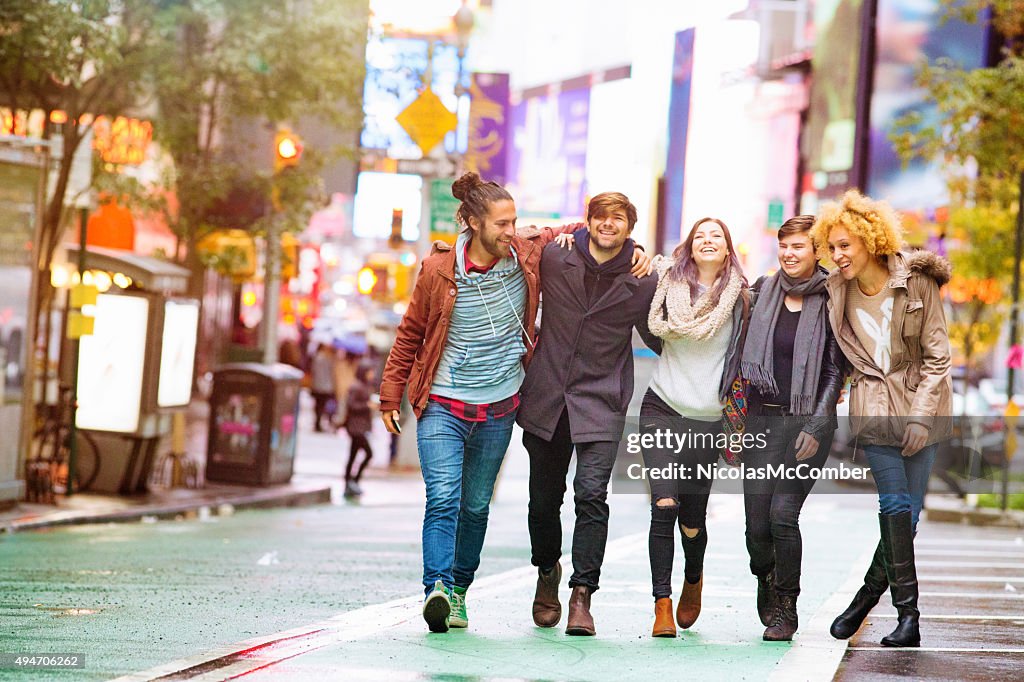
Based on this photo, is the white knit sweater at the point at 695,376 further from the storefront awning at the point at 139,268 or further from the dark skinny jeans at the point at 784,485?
the storefront awning at the point at 139,268

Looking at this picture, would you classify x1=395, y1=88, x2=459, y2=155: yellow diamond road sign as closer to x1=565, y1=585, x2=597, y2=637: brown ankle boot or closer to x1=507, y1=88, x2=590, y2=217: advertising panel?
x1=565, y1=585, x2=597, y2=637: brown ankle boot

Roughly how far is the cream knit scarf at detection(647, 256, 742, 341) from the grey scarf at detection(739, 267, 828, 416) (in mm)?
137

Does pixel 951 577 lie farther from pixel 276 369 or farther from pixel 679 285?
pixel 276 369

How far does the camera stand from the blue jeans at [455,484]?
7500 millimetres

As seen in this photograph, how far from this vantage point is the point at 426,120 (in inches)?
854

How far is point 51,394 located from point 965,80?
12.7 meters

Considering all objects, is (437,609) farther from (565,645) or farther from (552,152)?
(552,152)

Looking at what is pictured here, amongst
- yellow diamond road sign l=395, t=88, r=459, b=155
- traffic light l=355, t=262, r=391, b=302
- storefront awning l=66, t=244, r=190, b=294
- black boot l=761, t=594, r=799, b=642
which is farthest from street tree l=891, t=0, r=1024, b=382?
traffic light l=355, t=262, r=391, b=302

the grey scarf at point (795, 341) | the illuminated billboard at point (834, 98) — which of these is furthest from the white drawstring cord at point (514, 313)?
the illuminated billboard at point (834, 98)

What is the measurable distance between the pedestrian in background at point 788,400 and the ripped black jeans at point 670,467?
195mm

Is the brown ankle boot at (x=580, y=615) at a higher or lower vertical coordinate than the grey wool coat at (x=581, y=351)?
lower

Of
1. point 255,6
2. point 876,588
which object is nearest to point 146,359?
point 255,6

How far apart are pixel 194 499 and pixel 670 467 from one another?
10.7 meters

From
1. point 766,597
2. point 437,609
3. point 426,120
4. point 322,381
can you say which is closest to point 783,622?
point 766,597
